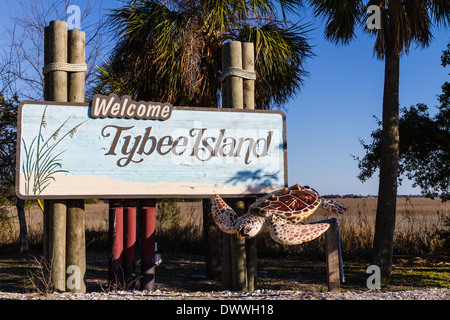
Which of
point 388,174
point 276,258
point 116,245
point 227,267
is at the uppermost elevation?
point 388,174

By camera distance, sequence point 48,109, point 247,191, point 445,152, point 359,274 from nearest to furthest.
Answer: point 48,109
point 247,191
point 359,274
point 445,152

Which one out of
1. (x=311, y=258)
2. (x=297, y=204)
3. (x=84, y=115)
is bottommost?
(x=311, y=258)

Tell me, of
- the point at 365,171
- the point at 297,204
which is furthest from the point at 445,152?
the point at 297,204

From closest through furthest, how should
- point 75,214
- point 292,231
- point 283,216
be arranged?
1. point 292,231
2. point 283,216
3. point 75,214

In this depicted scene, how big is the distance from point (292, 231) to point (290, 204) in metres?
0.43

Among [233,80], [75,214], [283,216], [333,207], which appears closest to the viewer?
[283,216]

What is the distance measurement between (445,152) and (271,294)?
266 inches

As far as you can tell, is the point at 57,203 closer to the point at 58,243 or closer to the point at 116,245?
the point at 58,243

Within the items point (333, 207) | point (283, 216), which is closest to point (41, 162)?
point (283, 216)

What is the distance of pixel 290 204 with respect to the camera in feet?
19.3

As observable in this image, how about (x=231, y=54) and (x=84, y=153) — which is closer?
(x=84, y=153)

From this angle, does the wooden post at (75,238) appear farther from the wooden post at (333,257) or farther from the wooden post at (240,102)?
the wooden post at (333,257)

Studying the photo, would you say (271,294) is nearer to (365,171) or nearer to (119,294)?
(119,294)

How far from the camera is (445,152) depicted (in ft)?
33.6
